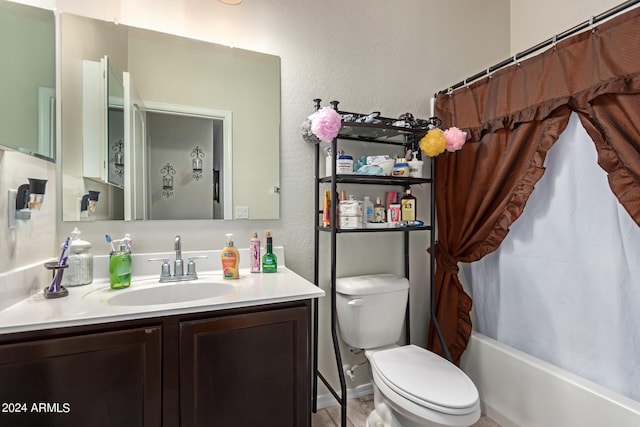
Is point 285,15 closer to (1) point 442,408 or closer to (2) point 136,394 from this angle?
(2) point 136,394

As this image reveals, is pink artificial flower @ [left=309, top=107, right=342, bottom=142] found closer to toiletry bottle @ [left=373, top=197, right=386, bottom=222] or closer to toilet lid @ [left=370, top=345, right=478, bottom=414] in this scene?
toiletry bottle @ [left=373, top=197, right=386, bottom=222]

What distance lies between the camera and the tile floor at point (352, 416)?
166 centimetres

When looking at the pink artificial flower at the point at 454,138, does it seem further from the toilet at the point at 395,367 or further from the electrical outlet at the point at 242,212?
the electrical outlet at the point at 242,212

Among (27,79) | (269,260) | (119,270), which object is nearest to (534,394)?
(269,260)

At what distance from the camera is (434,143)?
65.4 inches

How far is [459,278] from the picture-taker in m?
2.01

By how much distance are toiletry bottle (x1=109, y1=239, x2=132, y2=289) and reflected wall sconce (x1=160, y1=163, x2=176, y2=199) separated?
0.33m

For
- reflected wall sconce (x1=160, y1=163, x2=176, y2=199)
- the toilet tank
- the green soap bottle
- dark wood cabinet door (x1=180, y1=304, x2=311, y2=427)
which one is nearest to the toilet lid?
the toilet tank

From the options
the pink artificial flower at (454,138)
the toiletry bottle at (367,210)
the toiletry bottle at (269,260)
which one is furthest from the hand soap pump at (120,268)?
the pink artificial flower at (454,138)

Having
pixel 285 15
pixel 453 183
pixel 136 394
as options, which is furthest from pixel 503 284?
pixel 285 15

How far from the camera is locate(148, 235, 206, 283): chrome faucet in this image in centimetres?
141

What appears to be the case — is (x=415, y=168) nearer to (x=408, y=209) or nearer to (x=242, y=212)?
(x=408, y=209)

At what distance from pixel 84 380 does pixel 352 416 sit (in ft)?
4.37

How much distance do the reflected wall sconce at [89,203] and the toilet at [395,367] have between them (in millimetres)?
1225
